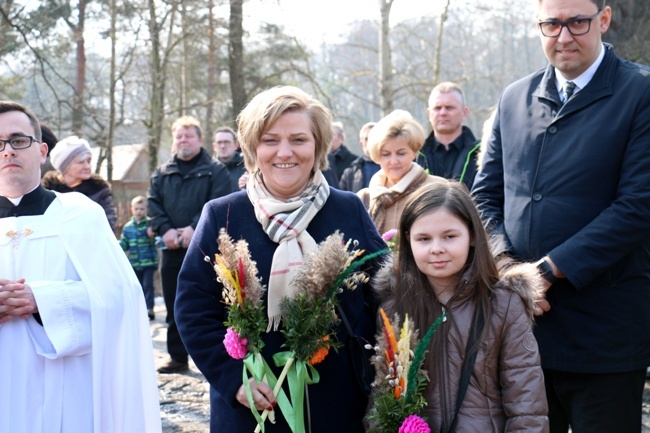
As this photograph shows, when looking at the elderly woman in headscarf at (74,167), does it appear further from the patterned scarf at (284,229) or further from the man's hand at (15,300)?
the patterned scarf at (284,229)

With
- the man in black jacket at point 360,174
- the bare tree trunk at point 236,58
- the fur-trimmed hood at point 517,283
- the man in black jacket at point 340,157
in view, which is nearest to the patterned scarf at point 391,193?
the fur-trimmed hood at point 517,283

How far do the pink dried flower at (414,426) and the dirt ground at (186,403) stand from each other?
136 inches

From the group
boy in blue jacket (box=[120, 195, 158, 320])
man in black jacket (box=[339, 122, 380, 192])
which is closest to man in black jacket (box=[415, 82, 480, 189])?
man in black jacket (box=[339, 122, 380, 192])

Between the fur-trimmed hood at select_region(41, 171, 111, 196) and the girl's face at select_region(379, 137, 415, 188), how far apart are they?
2.73 metres

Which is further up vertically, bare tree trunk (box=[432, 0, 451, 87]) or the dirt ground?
bare tree trunk (box=[432, 0, 451, 87])

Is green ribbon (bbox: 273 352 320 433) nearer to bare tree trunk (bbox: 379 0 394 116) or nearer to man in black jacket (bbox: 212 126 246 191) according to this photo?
man in black jacket (bbox: 212 126 246 191)

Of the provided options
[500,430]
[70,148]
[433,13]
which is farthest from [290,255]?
[433,13]

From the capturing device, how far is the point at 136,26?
17.1 metres

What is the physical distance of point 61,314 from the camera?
10.9 ft

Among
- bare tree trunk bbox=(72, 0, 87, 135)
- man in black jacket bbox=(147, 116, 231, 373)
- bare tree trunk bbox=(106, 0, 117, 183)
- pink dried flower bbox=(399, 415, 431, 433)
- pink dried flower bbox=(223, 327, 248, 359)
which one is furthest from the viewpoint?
bare tree trunk bbox=(72, 0, 87, 135)

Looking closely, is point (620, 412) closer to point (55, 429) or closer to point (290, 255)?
point (290, 255)

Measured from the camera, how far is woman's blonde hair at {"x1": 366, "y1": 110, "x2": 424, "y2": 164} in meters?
5.09

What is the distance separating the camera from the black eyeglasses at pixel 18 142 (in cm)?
342

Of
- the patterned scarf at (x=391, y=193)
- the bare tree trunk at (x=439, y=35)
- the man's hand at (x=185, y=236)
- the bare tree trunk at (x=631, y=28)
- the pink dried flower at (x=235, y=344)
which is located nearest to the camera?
the pink dried flower at (x=235, y=344)
